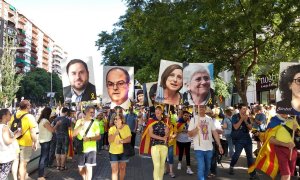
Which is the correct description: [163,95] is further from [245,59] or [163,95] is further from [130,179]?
[245,59]

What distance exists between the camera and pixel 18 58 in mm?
120562

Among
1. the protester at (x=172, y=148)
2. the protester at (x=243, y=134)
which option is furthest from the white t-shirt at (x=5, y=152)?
the protester at (x=243, y=134)

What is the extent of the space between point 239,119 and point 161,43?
3716 millimetres

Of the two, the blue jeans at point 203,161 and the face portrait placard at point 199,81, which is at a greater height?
the face portrait placard at point 199,81

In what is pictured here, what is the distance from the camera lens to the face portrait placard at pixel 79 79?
987 cm

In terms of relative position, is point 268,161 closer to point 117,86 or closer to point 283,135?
point 283,135

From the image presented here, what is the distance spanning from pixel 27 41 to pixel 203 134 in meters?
135

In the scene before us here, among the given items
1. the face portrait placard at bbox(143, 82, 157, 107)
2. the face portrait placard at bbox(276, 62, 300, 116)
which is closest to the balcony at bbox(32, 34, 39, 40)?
the face portrait placard at bbox(143, 82, 157, 107)

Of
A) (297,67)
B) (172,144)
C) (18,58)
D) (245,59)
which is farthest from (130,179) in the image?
(18,58)

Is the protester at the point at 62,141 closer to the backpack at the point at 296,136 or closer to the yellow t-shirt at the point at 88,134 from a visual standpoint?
the yellow t-shirt at the point at 88,134

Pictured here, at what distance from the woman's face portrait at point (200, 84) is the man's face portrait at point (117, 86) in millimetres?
A: 1698

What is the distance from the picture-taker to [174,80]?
34.5ft

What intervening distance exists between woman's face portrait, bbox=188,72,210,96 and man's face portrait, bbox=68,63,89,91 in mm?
2588

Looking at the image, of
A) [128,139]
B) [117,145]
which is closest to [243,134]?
[128,139]
